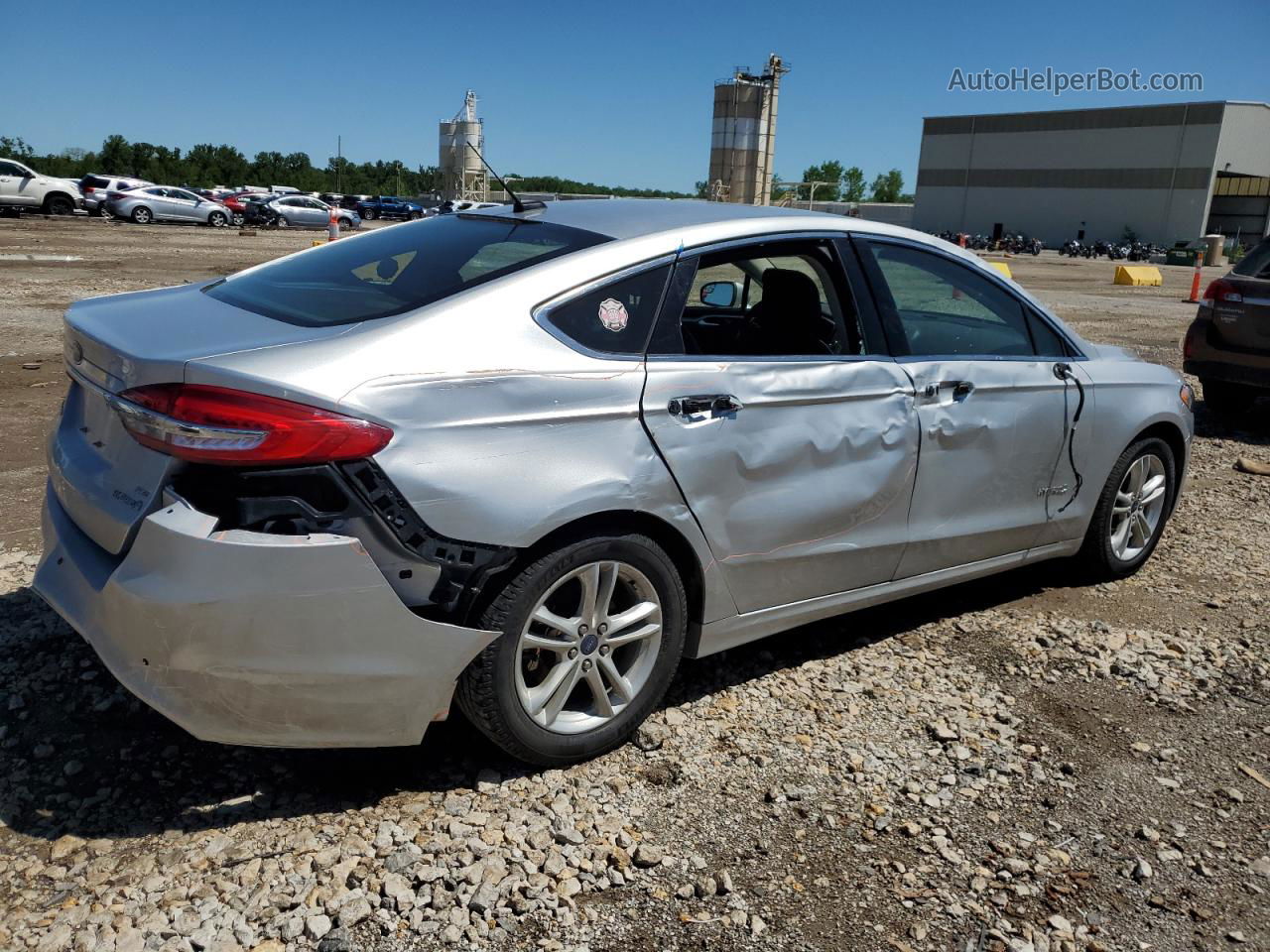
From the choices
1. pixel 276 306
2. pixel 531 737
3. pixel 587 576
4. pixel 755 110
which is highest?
pixel 755 110

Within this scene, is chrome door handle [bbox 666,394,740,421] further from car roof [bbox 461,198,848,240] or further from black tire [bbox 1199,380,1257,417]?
black tire [bbox 1199,380,1257,417]

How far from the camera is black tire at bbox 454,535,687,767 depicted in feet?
9.25

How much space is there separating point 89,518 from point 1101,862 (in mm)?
2894

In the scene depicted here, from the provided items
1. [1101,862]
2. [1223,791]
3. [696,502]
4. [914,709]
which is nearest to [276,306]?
[696,502]

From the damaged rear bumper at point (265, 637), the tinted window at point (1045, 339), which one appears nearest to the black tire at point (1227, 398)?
the tinted window at point (1045, 339)

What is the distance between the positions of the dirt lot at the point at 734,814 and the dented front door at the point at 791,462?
54 centimetres

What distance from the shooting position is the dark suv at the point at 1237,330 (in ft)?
27.2

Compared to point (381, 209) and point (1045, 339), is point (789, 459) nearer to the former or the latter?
point (1045, 339)

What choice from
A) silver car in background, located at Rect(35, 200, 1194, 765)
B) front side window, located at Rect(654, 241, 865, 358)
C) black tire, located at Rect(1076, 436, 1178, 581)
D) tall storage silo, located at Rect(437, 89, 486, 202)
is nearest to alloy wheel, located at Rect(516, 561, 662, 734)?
silver car in background, located at Rect(35, 200, 1194, 765)

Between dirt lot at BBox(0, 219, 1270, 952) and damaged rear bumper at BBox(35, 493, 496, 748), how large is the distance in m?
0.35

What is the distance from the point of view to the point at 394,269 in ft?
11.2

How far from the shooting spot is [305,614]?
2.55 m

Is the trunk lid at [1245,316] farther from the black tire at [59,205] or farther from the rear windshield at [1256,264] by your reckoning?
the black tire at [59,205]

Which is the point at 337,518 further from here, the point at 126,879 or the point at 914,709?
the point at 914,709
